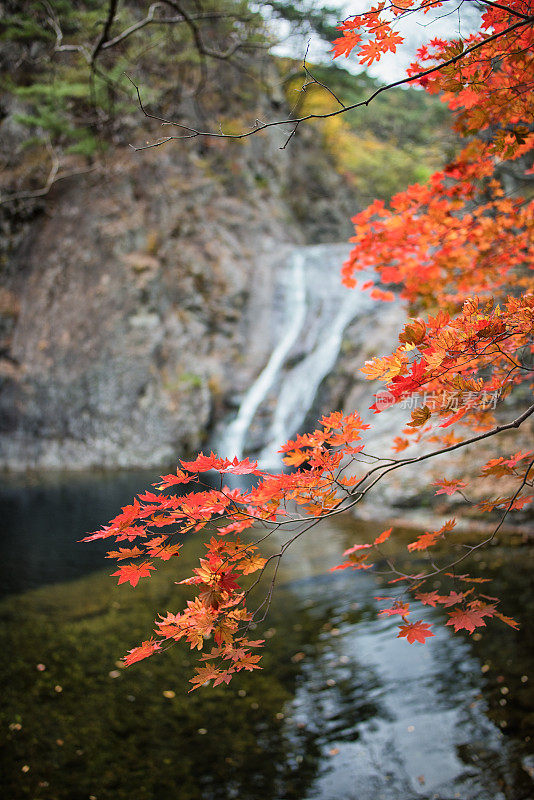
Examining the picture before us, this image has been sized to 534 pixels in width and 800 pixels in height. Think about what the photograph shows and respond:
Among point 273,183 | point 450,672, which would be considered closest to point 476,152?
→ point 450,672

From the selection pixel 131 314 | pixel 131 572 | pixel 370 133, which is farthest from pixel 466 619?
pixel 370 133

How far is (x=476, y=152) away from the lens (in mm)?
2158

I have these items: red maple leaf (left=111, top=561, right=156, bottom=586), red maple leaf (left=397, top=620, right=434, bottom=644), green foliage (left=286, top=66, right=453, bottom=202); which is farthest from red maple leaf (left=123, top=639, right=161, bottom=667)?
green foliage (left=286, top=66, right=453, bottom=202)

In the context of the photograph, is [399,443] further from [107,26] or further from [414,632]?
[107,26]

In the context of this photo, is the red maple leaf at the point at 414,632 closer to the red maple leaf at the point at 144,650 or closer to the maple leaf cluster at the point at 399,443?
the maple leaf cluster at the point at 399,443

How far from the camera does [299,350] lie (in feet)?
37.3

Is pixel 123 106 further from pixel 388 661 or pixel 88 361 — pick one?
pixel 388 661

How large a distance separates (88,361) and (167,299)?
2208 mm

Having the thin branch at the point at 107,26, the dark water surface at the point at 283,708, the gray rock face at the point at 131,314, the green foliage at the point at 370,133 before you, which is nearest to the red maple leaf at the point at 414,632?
the dark water surface at the point at 283,708

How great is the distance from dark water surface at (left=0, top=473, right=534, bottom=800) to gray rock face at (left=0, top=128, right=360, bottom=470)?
19.9 feet

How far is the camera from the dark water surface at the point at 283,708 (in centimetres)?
253

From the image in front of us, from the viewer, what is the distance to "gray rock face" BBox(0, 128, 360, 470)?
1071 cm

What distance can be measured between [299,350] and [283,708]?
882cm

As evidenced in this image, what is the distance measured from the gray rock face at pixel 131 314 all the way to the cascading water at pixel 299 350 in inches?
17.8
